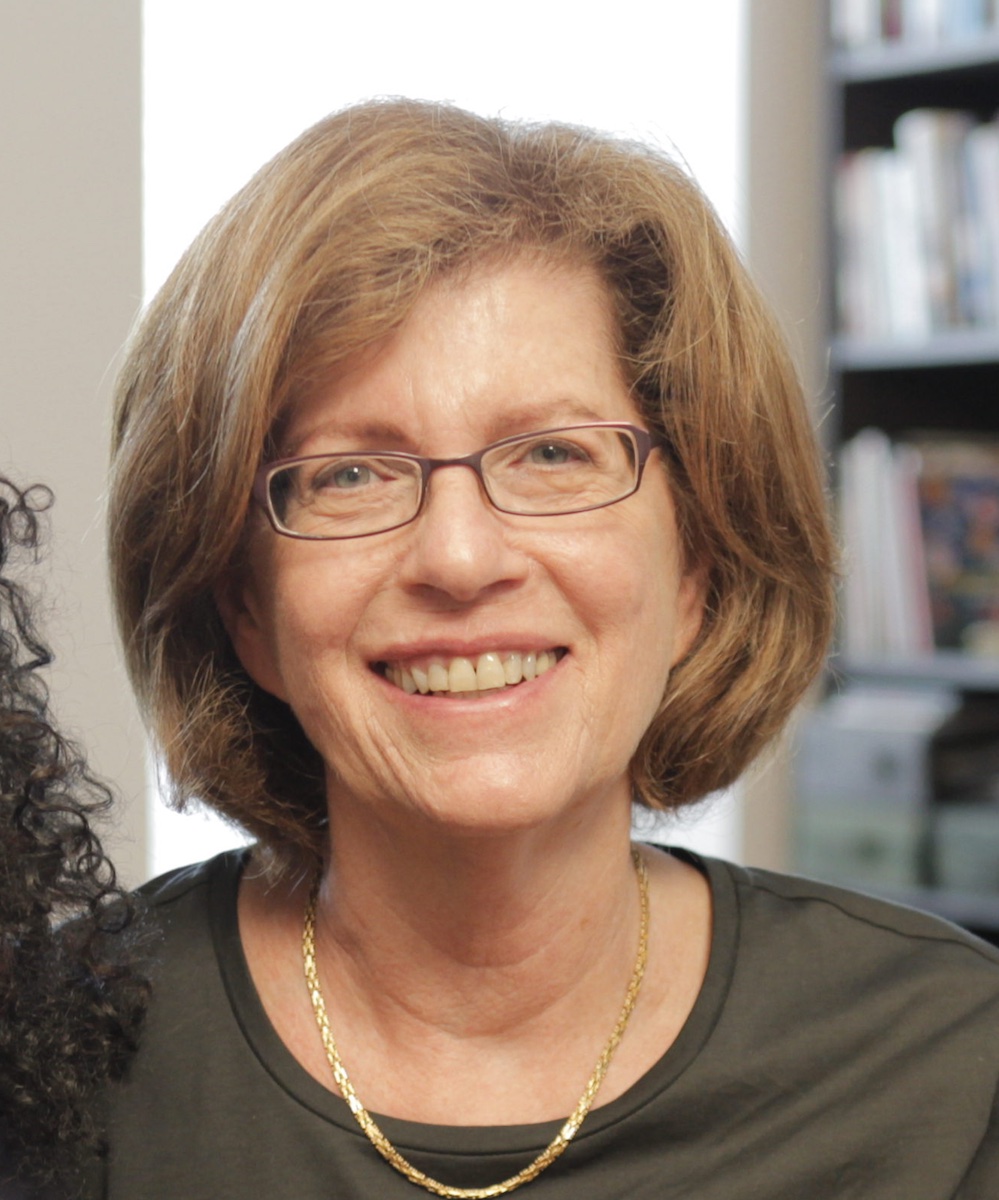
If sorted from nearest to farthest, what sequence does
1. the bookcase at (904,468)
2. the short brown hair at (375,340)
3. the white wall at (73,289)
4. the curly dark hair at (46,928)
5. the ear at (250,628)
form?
1. the curly dark hair at (46,928)
2. the short brown hair at (375,340)
3. the ear at (250,628)
4. the white wall at (73,289)
5. the bookcase at (904,468)

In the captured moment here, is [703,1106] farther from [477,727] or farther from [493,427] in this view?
[493,427]

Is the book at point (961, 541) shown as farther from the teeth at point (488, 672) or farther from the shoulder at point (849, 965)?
the teeth at point (488, 672)

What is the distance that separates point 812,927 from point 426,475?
1.91ft

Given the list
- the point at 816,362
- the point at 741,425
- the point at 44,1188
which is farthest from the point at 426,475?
the point at 816,362

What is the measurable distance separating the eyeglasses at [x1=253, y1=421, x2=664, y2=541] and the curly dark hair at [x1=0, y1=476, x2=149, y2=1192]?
205 mm

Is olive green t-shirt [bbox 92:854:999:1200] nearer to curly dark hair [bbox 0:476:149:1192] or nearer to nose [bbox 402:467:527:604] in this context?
curly dark hair [bbox 0:476:149:1192]

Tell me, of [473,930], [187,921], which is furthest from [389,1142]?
[187,921]

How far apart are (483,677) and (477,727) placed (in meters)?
0.04

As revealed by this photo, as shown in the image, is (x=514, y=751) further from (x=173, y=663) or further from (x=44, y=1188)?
(x=44, y=1188)

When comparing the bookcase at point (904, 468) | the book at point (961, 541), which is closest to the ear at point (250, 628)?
the bookcase at point (904, 468)

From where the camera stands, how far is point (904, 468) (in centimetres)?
316

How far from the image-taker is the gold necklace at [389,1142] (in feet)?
4.25

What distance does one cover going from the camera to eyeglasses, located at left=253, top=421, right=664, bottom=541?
126 cm

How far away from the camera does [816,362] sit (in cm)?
342
